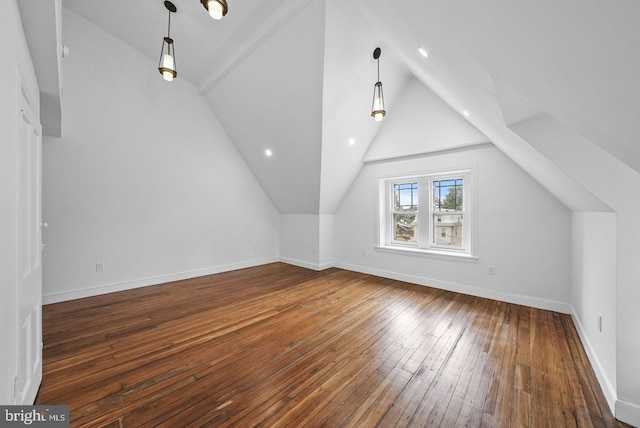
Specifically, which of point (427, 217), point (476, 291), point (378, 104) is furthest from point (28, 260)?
point (476, 291)

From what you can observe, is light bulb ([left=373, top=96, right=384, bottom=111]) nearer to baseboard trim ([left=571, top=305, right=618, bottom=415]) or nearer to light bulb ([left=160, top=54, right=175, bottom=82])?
light bulb ([left=160, top=54, right=175, bottom=82])

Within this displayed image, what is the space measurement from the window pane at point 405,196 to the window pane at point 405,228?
156 mm

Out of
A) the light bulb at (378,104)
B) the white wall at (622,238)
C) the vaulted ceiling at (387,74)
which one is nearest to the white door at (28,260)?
the vaulted ceiling at (387,74)

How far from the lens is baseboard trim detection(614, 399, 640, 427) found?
146 centimetres

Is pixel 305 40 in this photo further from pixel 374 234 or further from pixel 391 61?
pixel 374 234

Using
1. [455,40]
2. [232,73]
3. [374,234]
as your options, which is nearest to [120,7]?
[232,73]

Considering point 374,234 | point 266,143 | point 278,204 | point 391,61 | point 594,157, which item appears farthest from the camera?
point 278,204

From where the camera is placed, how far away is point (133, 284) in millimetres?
3830

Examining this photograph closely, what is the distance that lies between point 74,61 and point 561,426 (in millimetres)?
6257

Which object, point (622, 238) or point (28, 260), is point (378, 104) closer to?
point (622, 238)

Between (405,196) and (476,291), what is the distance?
1.93 m

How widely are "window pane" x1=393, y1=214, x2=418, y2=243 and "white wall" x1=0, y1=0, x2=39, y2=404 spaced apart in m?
4.59

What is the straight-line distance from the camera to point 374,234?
4770mm

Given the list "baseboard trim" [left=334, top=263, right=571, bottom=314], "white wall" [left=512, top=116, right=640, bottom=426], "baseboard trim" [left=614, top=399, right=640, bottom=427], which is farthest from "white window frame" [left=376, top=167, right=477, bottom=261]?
"baseboard trim" [left=614, top=399, right=640, bottom=427]
